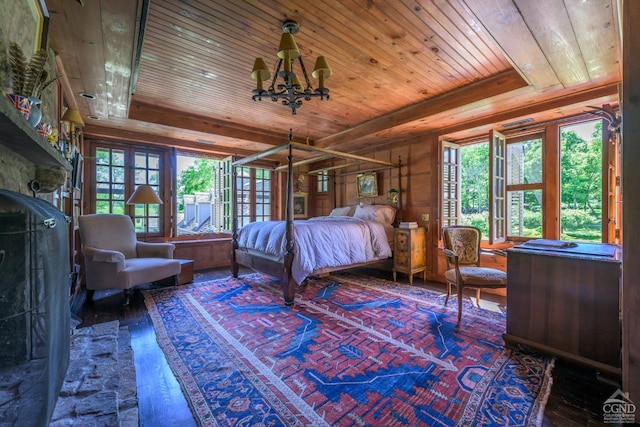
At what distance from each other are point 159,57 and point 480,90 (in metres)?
3.42

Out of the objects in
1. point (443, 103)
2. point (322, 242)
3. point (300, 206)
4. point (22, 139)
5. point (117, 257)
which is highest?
point (443, 103)

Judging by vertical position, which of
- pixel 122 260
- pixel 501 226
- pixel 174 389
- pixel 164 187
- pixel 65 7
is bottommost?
pixel 174 389

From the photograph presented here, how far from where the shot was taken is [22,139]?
1167 millimetres

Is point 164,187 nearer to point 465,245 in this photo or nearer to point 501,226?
point 465,245

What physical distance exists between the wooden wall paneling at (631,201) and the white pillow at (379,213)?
3.31 meters

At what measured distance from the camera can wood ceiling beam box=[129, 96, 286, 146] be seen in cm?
379

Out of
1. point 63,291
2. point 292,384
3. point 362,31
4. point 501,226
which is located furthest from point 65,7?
point 501,226

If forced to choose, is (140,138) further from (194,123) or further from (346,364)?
(346,364)

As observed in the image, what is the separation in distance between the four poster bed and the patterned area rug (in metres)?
0.46

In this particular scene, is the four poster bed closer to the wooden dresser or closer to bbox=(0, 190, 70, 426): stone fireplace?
the wooden dresser

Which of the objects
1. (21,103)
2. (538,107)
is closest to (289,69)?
(21,103)

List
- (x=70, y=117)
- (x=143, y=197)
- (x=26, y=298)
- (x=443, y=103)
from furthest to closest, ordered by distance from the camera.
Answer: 1. (x=143, y=197)
2. (x=443, y=103)
3. (x=70, y=117)
4. (x=26, y=298)

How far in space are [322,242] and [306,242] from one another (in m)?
0.28

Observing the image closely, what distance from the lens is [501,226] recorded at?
3.82m
